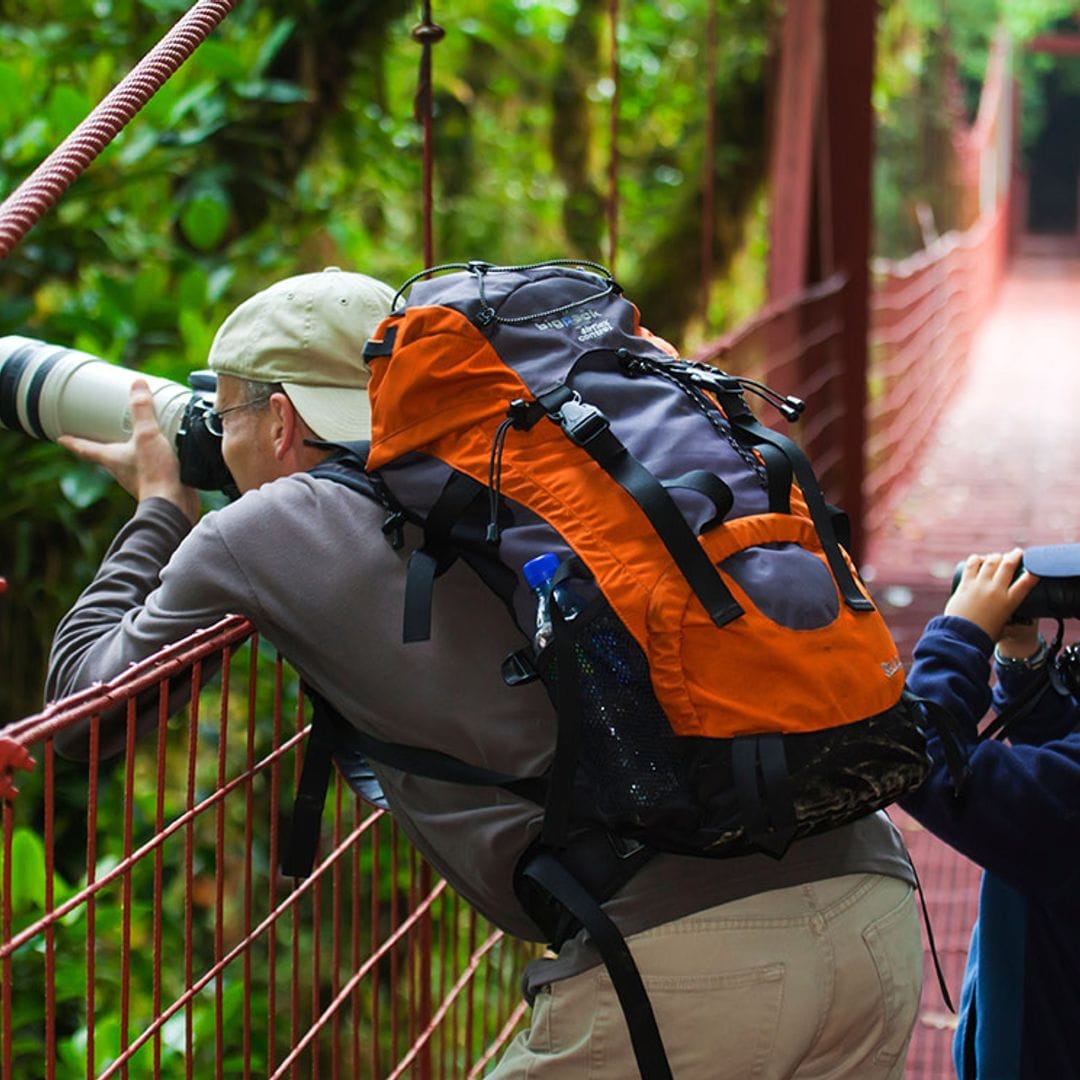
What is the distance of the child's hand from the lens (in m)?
1.93

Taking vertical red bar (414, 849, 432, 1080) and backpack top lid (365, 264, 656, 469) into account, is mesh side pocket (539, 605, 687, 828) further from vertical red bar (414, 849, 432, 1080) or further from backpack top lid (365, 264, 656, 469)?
vertical red bar (414, 849, 432, 1080)

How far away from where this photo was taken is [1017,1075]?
1978 mm

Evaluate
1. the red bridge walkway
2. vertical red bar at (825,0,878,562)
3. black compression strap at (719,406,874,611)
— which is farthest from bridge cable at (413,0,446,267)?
vertical red bar at (825,0,878,562)

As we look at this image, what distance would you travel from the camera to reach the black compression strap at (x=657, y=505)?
1.47 metres

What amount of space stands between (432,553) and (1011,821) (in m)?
0.71

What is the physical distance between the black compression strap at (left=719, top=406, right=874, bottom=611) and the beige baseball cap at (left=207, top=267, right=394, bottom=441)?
377 mm

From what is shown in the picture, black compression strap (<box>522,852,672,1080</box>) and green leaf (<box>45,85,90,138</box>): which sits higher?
green leaf (<box>45,85,90,138</box>)

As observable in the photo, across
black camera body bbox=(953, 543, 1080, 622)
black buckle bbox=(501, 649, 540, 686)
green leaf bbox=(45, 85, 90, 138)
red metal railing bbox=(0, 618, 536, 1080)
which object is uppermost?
green leaf bbox=(45, 85, 90, 138)

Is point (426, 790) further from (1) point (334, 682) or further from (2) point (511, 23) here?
(2) point (511, 23)

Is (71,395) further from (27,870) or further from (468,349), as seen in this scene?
(27,870)

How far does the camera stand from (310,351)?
178 cm

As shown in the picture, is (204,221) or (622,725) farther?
(204,221)

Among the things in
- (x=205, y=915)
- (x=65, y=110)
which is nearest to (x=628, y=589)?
(x=65, y=110)

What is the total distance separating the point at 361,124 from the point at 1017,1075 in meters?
3.07
